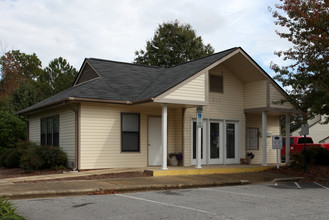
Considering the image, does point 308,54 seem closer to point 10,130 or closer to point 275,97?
point 275,97

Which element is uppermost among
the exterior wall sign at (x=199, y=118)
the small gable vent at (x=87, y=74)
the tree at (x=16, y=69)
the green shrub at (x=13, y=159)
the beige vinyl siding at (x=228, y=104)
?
the tree at (x=16, y=69)

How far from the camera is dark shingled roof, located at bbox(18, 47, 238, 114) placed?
15.7 metres

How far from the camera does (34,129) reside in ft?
68.8

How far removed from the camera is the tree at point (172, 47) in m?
40.6

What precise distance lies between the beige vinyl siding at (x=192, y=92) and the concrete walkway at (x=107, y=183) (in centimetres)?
314

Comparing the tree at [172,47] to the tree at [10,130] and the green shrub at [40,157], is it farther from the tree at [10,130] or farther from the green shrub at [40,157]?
the green shrub at [40,157]

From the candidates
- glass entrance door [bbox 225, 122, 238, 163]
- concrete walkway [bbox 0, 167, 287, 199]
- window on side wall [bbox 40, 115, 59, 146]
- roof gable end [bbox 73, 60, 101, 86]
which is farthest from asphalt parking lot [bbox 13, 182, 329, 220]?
roof gable end [bbox 73, 60, 101, 86]

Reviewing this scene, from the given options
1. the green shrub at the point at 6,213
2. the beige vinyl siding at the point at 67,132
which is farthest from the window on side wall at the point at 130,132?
the green shrub at the point at 6,213

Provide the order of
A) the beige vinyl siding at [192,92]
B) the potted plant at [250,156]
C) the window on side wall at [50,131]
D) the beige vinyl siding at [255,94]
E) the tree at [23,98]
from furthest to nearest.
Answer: the tree at [23,98]
the potted plant at [250,156]
the beige vinyl siding at [255,94]
the window on side wall at [50,131]
the beige vinyl siding at [192,92]

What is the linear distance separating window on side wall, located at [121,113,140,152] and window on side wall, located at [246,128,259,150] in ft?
21.9

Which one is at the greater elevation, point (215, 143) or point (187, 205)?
point (215, 143)

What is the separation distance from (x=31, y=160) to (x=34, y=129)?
610 centimetres

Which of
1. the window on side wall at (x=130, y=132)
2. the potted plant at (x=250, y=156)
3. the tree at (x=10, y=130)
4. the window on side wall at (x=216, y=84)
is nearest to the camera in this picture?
the window on side wall at (x=130, y=132)

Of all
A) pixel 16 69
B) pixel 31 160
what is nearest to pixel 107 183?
pixel 31 160
